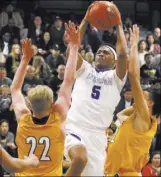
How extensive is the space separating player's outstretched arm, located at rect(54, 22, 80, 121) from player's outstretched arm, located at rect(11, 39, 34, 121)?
311 mm

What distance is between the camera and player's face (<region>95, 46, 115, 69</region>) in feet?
23.3

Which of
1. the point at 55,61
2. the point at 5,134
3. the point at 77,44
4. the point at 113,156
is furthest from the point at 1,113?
the point at 77,44

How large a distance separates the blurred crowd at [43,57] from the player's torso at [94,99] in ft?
8.29

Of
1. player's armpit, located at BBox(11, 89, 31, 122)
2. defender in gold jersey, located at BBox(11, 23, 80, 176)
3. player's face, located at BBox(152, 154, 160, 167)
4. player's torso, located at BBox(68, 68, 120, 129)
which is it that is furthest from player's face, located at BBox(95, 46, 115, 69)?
player's face, located at BBox(152, 154, 160, 167)

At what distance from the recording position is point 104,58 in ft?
23.4

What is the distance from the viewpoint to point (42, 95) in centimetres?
514

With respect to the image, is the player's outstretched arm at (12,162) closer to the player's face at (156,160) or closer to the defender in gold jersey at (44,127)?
the defender in gold jersey at (44,127)

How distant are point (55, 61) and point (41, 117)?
331 inches

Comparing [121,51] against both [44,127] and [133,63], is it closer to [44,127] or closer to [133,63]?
[133,63]

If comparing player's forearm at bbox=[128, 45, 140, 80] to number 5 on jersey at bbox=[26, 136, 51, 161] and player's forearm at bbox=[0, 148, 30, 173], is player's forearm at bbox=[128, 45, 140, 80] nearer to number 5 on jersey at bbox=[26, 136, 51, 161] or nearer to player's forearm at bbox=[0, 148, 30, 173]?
number 5 on jersey at bbox=[26, 136, 51, 161]

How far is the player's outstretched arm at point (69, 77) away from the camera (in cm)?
532

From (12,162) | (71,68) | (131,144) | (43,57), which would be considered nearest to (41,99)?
(71,68)

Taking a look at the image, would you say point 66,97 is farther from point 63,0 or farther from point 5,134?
point 63,0

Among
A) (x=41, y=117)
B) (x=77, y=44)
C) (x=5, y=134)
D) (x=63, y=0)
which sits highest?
(x=63, y=0)
